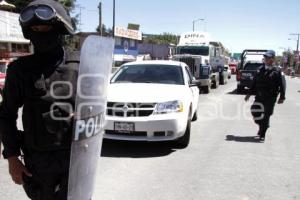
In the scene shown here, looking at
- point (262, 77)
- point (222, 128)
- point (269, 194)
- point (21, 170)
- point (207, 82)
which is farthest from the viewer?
point (207, 82)

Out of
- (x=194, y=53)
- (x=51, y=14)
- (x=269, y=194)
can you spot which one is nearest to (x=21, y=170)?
(x=51, y=14)

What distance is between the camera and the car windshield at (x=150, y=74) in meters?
8.13

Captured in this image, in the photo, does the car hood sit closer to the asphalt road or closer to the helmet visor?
the asphalt road

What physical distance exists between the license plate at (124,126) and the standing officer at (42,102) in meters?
4.04

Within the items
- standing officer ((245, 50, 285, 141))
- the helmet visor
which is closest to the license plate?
standing officer ((245, 50, 285, 141))

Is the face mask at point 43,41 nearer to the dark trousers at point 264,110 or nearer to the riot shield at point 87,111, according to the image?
the riot shield at point 87,111

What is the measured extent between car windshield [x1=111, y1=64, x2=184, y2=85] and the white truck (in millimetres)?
11847

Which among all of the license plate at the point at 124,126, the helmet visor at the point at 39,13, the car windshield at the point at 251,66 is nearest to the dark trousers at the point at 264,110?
the license plate at the point at 124,126

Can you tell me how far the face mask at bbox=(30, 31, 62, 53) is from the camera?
7.60ft

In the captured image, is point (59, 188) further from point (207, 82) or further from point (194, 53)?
point (194, 53)

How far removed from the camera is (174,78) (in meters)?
8.21

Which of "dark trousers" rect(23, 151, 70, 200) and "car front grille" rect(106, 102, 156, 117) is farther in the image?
"car front grille" rect(106, 102, 156, 117)

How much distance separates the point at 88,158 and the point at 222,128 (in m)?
7.51

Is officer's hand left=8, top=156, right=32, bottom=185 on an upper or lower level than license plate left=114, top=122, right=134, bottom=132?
upper
